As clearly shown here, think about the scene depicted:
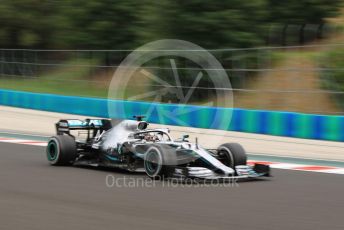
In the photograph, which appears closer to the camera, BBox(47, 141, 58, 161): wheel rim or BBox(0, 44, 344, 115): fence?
BBox(47, 141, 58, 161): wheel rim

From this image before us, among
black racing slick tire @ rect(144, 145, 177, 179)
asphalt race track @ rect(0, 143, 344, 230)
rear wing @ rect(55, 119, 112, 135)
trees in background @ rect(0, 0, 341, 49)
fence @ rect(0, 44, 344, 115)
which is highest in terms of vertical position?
trees in background @ rect(0, 0, 341, 49)

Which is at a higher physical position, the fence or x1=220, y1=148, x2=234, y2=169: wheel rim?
the fence

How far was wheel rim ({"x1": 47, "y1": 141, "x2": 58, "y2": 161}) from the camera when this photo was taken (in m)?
10.5

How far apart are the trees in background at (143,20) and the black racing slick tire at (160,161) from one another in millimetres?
13050

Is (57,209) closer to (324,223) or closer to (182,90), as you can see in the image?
(324,223)

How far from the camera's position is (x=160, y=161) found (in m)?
8.60

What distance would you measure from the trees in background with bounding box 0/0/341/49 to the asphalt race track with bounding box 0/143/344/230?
12191 millimetres

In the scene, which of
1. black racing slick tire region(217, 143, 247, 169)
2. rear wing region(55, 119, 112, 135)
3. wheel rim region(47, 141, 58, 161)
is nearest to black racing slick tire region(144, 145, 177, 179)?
black racing slick tire region(217, 143, 247, 169)

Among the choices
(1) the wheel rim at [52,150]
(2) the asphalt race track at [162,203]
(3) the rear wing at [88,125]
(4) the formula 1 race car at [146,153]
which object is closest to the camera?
(2) the asphalt race track at [162,203]

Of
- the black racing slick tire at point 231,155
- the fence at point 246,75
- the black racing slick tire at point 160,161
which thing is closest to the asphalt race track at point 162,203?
the black racing slick tire at point 160,161

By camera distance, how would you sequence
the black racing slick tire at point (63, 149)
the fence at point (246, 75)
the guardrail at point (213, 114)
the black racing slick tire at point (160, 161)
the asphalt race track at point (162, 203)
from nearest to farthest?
the asphalt race track at point (162, 203), the black racing slick tire at point (160, 161), the black racing slick tire at point (63, 149), the guardrail at point (213, 114), the fence at point (246, 75)

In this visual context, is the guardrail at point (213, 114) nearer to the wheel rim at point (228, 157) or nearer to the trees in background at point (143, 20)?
the trees in background at point (143, 20)

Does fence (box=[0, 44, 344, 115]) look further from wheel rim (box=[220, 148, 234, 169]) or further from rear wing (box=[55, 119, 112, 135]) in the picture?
wheel rim (box=[220, 148, 234, 169])

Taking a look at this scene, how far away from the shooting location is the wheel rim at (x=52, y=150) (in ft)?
34.4
